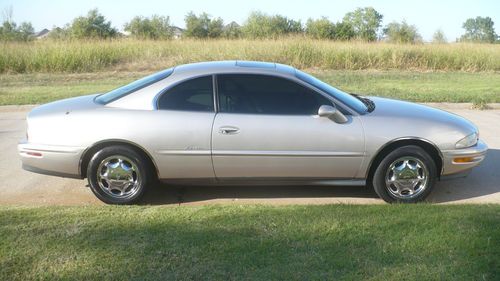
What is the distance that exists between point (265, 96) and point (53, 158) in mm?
2230

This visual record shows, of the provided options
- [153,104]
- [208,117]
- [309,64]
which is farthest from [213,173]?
[309,64]

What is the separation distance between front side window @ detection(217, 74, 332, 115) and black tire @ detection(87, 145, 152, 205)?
1.02m

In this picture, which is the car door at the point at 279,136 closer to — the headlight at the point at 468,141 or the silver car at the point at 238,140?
the silver car at the point at 238,140

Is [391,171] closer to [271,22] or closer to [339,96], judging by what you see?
[339,96]

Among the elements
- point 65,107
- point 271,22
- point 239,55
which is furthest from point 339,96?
point 271,22

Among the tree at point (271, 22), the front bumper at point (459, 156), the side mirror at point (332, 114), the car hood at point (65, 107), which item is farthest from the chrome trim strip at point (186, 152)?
the tree at point (271, 22)

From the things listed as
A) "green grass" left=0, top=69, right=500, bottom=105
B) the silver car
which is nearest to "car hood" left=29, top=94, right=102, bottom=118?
the silver car

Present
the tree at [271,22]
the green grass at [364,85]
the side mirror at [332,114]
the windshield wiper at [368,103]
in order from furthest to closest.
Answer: the tree at [271,22]
the green grass at [364,85]
the windshield wiper at [368,103]
the side mirror at [332,114]

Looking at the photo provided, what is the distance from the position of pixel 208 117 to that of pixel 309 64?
1490cm

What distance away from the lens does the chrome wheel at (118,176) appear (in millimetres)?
5227

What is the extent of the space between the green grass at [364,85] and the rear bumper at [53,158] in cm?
670

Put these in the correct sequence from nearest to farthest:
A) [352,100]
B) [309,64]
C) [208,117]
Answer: [208,117] → [352,100] → [309,64]

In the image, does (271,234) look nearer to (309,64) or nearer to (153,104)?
(153,104)

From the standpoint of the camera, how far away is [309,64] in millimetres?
19609
